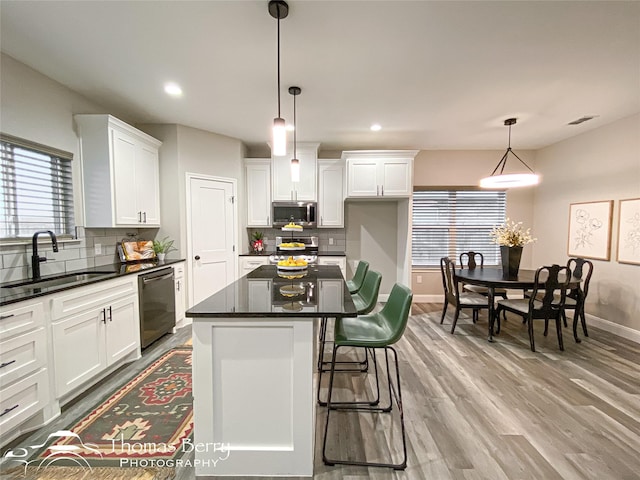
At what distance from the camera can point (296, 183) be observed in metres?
4.69

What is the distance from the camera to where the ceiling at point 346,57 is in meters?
1.82

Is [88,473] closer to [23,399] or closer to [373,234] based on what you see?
[23,399]

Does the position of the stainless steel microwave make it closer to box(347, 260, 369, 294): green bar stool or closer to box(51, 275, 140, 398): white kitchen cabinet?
box(347, 260, 369, 294): green bar stool

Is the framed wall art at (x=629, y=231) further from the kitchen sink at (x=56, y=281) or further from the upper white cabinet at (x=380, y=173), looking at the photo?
the kitchen sink at (x=56, y=281)

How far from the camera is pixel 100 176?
2.97 meters

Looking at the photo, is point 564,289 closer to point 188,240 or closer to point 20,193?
point 188,240

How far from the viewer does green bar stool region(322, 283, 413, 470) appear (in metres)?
1.66

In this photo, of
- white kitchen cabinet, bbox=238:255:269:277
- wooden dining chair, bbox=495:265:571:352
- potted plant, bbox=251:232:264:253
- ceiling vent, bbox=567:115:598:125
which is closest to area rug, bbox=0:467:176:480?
white kitchen cabinet, bbox=238:255:269:277

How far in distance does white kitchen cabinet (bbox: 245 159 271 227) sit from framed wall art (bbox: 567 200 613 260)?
15.5ft

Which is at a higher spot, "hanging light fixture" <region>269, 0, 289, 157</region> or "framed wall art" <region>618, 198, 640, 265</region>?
"hanging light fixture" <region>269, 0, 289, 157</region>

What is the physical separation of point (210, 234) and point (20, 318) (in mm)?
2511

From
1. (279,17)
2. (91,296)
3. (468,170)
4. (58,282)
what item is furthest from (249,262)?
(468,170)

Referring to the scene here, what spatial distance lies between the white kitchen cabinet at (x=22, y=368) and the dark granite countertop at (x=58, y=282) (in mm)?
57

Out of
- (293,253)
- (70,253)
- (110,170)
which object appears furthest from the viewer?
(293,253)
